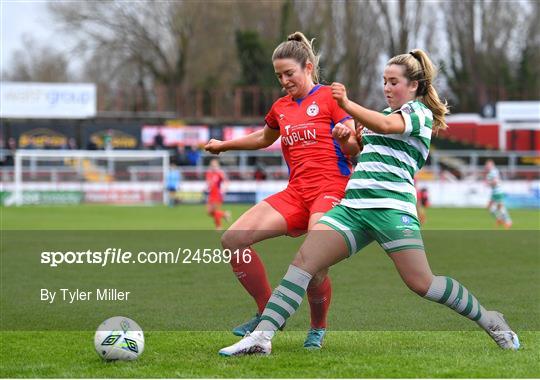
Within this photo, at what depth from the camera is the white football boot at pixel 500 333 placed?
6.78 metres

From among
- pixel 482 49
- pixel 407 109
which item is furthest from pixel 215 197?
pixel 482 49

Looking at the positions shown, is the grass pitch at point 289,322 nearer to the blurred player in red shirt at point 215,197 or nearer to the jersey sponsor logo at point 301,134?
the jersey sponsor logo at point 301,134

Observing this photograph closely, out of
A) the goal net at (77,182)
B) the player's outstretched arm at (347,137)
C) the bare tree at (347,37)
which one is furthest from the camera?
the bare tree at (347,37)

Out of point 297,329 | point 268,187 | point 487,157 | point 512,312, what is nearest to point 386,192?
point 297,329

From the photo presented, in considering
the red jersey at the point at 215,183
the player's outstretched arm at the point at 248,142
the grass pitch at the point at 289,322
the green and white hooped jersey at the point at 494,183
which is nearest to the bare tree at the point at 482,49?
the green and white hooped jersey at the point at 494,183

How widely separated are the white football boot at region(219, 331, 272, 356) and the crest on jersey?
64.5 inches

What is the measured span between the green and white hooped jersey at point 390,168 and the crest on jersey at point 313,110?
2.28 feet

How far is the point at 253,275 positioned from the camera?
23.9 ft

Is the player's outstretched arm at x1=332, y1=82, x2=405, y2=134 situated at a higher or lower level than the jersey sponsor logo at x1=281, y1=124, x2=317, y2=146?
higher

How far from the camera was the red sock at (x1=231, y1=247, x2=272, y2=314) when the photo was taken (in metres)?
7.23

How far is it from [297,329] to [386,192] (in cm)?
226

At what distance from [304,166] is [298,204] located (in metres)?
0.28

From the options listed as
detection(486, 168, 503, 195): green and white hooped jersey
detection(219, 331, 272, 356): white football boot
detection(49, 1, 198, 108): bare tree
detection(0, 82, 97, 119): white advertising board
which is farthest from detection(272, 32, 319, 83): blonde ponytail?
detection(49, 1, 198, 108): bare tree

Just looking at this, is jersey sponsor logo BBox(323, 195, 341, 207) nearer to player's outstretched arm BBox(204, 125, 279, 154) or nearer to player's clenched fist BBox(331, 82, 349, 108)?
player's outstretched arm BBox(204, 125, 279, 154)
